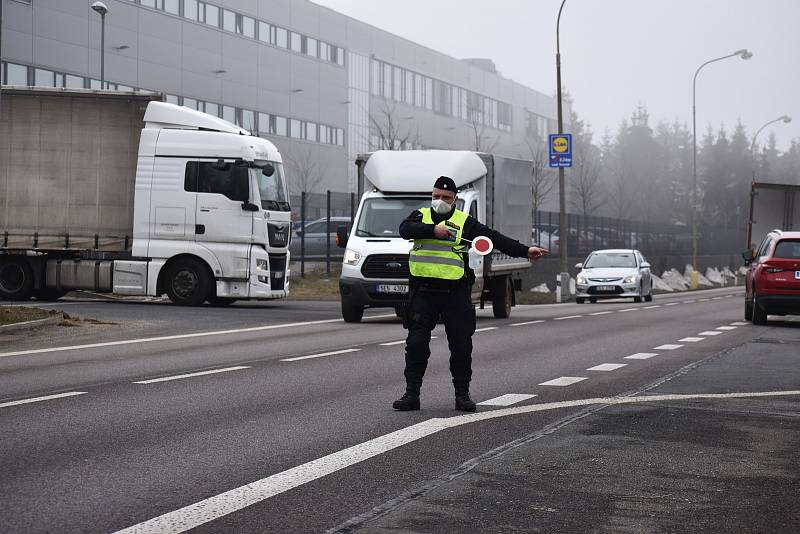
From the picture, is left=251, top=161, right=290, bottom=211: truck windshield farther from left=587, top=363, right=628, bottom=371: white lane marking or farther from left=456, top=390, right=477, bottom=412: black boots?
left=456, top=390, right=477, bottom=412: black boots

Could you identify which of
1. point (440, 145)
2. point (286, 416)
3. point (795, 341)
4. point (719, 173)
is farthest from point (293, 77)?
point (719, 173)

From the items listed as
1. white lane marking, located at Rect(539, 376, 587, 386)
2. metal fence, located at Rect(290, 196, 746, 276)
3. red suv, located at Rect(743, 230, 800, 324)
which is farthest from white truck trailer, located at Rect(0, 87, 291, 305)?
white lane marking, located at Rect(539, 376, 587, 386)

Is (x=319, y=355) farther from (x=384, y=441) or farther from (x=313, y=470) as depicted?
(x=313, y=470)

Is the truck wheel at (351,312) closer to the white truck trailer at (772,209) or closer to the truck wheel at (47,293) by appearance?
the truck wheel at (47,293)

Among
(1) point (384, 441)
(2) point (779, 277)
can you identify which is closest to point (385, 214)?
(2) point (779, 277)

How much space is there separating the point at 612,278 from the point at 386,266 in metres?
15.8

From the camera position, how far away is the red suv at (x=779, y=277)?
22359 millimetres

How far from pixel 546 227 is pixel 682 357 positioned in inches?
1447

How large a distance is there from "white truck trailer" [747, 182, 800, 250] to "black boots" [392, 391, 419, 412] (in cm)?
2339

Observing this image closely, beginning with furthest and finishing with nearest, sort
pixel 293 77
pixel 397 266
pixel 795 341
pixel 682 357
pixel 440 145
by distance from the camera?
pixel 440 145
pixel 293 77
pixel 397 266
pixel 795 341
pixel 682 357

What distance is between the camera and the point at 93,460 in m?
7.37

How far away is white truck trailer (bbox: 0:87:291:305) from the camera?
25.0 m

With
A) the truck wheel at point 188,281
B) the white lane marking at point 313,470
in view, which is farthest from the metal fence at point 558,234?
the white lane marking at point 313,470

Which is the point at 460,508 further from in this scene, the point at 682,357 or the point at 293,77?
the point at 293,77
